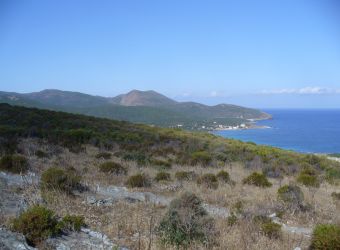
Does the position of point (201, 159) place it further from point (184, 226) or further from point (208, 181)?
point (184, 226)

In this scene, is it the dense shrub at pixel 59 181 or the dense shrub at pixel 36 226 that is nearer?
the dense shrub at pixel 36 226

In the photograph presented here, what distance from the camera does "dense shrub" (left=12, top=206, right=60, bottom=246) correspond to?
5.08 meters

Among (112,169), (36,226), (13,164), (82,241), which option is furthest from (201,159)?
(36,226)

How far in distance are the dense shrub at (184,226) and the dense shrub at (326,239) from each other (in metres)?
1.57

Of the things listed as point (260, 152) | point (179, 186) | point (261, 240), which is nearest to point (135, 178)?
point (179, 186)

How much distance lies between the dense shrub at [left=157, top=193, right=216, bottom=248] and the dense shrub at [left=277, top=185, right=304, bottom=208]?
3.86 metres

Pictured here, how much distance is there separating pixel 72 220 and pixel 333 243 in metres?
4.02

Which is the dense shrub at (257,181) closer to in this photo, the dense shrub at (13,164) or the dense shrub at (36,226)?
the dense shrub at (13,164)

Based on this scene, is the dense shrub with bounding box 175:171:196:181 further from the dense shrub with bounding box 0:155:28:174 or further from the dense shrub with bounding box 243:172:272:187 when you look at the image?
the dense shrub with bounding box 0:155:28:174

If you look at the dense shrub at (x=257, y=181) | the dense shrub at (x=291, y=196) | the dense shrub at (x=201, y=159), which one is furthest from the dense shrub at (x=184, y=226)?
the dense shrub at (x=201, y=159)

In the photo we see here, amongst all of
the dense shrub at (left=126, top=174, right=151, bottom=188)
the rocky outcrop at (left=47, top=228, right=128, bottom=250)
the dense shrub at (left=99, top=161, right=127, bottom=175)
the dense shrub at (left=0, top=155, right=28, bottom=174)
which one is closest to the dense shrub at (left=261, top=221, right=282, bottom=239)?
the rocky outcrop at (left=47, top=228, right=128, bottom=250)

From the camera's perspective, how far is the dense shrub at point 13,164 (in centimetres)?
1098

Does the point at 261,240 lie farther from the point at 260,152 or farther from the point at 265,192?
the point at 260,152

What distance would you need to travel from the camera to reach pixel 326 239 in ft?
18.0
